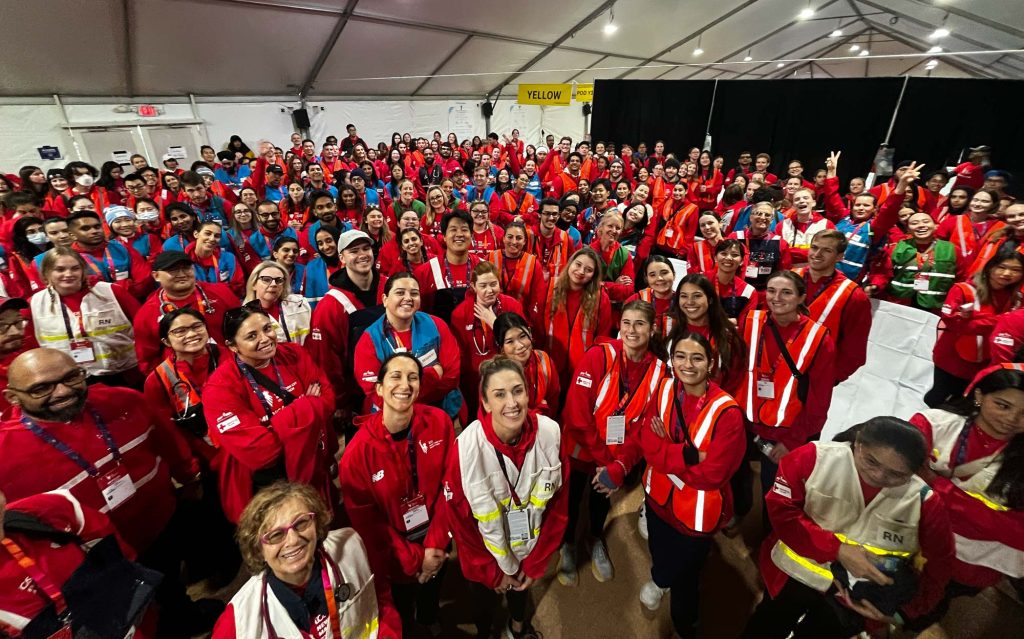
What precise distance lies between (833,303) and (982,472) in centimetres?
133

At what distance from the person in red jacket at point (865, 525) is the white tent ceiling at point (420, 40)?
417 inches

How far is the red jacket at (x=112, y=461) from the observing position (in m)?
1.71

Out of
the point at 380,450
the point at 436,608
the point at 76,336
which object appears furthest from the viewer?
the point at 76,336

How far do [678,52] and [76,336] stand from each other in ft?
60.1

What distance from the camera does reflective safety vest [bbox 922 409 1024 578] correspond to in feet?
6.03

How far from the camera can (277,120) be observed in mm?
12266

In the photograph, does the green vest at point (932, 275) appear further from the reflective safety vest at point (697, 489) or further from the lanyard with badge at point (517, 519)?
the lanyard with badge at point (517, 519)

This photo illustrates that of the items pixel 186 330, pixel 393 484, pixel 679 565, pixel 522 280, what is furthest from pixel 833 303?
pixel 186 330

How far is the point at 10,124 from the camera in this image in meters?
8.41

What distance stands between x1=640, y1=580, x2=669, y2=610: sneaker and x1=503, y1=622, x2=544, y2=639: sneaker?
72 centimetres

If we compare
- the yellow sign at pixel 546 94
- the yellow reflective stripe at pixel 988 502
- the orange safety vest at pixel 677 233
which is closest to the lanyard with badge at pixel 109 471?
the yellow reflective stripe at pixel 988 502

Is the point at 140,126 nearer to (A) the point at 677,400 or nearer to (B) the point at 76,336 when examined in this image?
(B) the point at 76,336

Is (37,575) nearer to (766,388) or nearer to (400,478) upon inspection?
(400,478)

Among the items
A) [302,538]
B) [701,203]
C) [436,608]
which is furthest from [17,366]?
[701,203]
